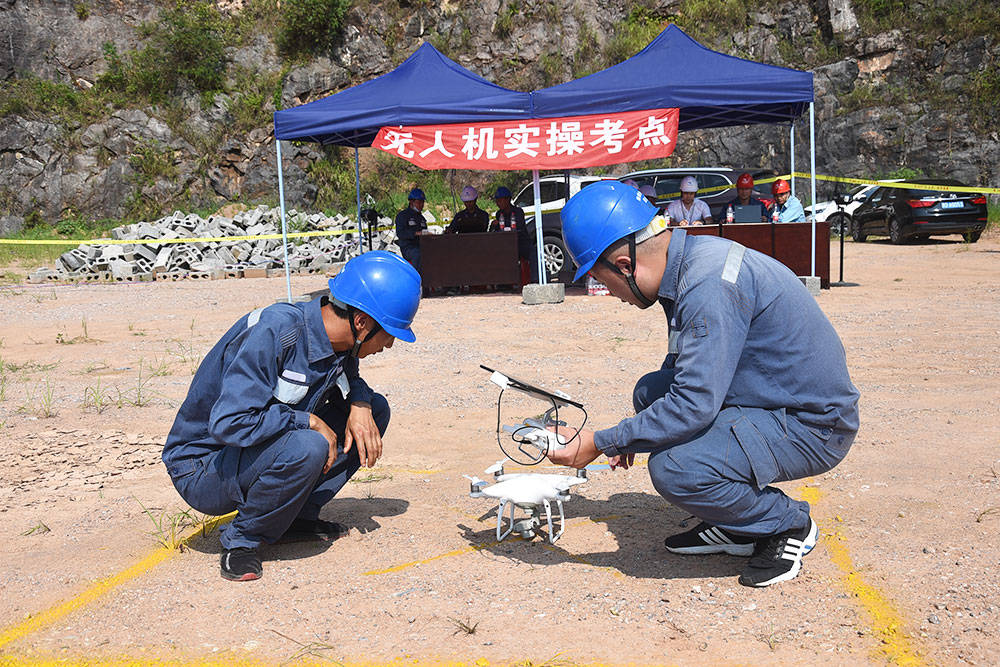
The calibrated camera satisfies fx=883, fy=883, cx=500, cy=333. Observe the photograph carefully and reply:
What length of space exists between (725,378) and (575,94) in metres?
9.13

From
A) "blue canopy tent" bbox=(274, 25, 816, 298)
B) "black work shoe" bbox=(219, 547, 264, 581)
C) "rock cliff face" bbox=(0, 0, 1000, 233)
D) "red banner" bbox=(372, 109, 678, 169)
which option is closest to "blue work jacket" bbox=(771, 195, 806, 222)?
"blue canopy tent" bbox=(274, 25, 816, 298)

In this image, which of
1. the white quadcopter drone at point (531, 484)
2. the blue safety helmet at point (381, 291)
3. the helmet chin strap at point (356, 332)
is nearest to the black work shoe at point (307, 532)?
the white quadcopter drone at point (531, 484)

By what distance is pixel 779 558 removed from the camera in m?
3.18

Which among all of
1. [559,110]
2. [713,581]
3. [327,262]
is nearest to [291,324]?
[713,581]

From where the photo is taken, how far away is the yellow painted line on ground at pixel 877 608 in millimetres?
2648

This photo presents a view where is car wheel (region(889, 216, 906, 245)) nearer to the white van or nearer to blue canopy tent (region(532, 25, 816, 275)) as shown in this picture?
the white van

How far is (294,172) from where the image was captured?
87.6 feet

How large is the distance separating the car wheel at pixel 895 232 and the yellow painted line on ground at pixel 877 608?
57.1 ft

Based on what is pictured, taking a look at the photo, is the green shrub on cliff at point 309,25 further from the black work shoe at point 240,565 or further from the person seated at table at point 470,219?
the black work shoe at point 240,565

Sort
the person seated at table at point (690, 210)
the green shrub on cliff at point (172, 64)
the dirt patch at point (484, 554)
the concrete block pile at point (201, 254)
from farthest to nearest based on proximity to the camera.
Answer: the green shrub on cliff at point (172, 64) → the concrete block pile at point (201, 254) → the person seated at table at point (690, 210) → the dirt patch at point (484, 554)

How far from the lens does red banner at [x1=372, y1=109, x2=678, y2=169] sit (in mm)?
11359

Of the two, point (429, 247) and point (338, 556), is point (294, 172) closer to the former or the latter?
point (429, 247)

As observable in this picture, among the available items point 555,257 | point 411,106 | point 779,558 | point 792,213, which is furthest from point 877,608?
point 555,257

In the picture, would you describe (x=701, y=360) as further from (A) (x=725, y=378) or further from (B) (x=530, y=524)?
(B) (x=530, y=524)
